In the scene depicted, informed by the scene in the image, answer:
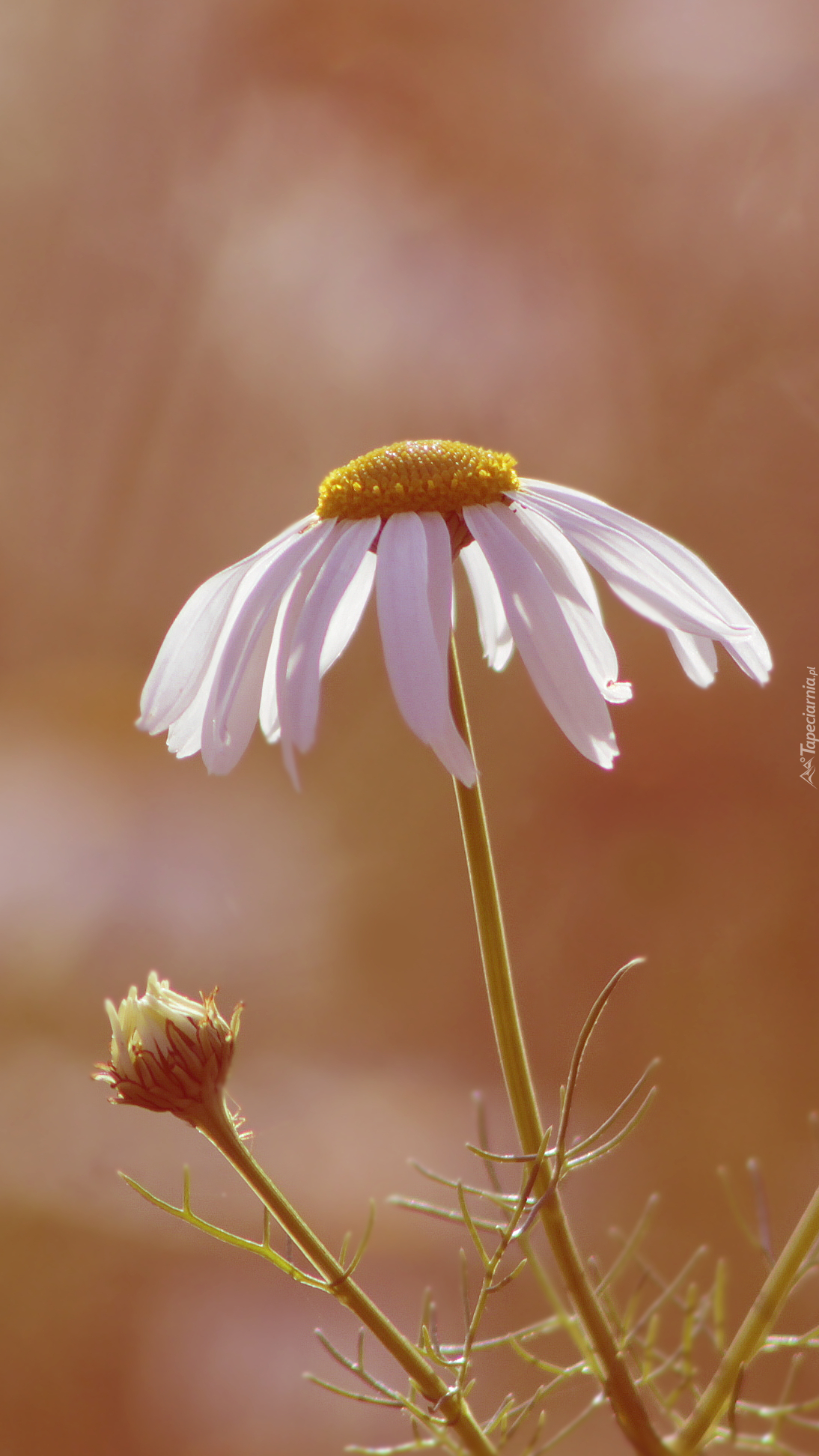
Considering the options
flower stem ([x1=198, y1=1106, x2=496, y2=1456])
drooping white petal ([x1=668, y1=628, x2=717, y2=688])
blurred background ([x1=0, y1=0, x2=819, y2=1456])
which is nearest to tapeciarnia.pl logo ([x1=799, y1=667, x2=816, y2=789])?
blurred background ([x1=0, y1=0, x2=819, y2=1456])

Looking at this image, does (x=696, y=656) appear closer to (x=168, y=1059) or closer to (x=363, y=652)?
(x=168, y=1059)

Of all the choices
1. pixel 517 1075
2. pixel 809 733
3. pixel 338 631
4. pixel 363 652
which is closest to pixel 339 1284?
pixel 517 1075

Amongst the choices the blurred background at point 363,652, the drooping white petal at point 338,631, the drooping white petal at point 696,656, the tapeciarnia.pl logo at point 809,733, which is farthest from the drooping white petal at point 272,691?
the blurred background at point 363,652

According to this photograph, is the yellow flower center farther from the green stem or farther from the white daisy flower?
the green stem

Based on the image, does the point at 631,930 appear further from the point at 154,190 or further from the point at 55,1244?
the point at 154,190

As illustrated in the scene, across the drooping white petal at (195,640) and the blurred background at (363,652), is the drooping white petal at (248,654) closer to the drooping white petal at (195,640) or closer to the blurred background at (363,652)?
the drooping white petal at (195,640)

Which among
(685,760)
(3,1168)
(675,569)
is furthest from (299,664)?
(3,1168)
